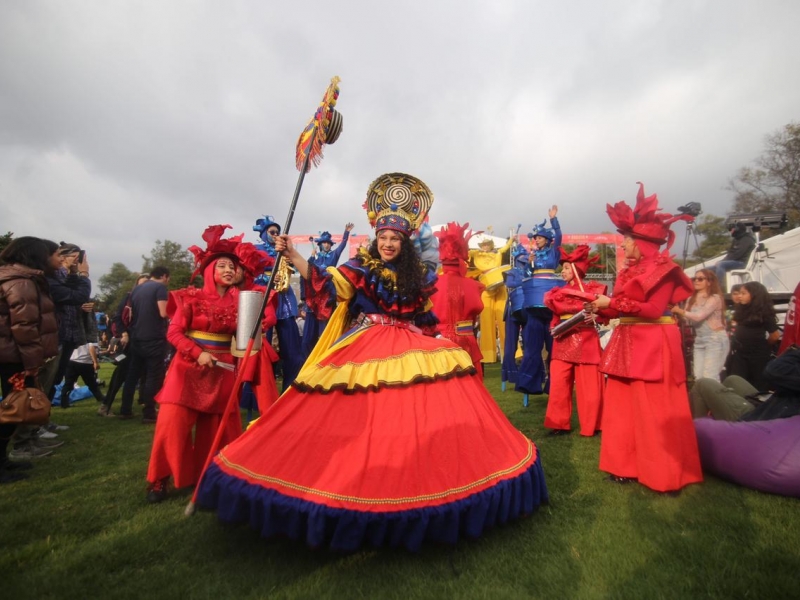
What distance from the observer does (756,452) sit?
3.56 metres

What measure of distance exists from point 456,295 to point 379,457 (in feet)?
13.4

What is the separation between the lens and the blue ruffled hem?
2.41 m

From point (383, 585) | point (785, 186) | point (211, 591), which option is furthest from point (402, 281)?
point (785, 186)

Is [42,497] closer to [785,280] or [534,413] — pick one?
[534,413]

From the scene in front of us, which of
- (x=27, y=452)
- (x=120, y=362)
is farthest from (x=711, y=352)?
(x=120, y=362)

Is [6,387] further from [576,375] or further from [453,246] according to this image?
[576,375]

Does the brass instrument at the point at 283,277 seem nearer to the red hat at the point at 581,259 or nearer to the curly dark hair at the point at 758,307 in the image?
the red hat at the point at 581,259

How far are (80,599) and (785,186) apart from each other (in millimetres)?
31614

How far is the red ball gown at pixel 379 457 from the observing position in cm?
246

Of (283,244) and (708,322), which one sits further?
(708,322)

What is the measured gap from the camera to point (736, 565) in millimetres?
2533

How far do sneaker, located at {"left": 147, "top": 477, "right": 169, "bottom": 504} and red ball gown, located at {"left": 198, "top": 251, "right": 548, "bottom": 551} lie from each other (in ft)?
4.29

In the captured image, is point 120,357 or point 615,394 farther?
point 120,357

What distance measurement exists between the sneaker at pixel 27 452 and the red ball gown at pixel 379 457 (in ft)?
12.1
